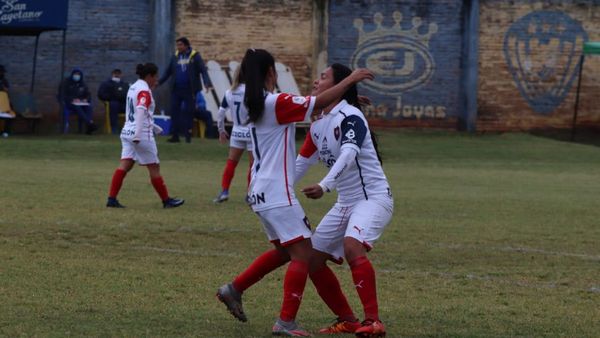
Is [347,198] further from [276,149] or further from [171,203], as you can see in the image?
[171,203]

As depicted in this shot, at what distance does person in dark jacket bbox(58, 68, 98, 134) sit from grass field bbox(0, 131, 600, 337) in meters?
8.41

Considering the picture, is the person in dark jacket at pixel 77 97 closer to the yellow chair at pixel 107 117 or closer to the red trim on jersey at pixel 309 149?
the yellow chair at pixel 107 117

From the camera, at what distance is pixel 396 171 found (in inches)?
931

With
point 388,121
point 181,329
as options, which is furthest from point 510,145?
point 181,329

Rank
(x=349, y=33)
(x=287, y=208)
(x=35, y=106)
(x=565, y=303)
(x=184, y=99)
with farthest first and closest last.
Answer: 1. (x=349, y=33)
2. (x=35, y=106)
3. (x=184, y=99)
4. (x=565, y=303)
5. (x=287, y=208)

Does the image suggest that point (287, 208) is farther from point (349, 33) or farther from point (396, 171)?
point (349, 33)

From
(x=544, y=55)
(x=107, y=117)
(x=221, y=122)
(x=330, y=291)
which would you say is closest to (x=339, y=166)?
(x=330, y=291)

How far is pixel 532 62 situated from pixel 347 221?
28504 mm

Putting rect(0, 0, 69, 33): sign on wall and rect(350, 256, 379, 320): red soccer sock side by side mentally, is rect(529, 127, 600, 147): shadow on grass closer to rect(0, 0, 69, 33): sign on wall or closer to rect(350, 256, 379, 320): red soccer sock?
rect(0, 0, 69, 33): sign on wall

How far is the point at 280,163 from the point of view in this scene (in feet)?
24.4

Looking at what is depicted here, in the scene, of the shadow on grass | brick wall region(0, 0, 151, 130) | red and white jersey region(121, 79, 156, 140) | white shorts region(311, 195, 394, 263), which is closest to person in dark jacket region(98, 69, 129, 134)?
brick wall region(0, 0, 151, 130)

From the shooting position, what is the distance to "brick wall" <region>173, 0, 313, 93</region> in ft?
107

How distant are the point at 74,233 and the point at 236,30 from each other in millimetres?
21107

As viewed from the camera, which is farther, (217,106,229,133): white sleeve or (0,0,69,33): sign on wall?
(0,0,69,33): sign on wall
